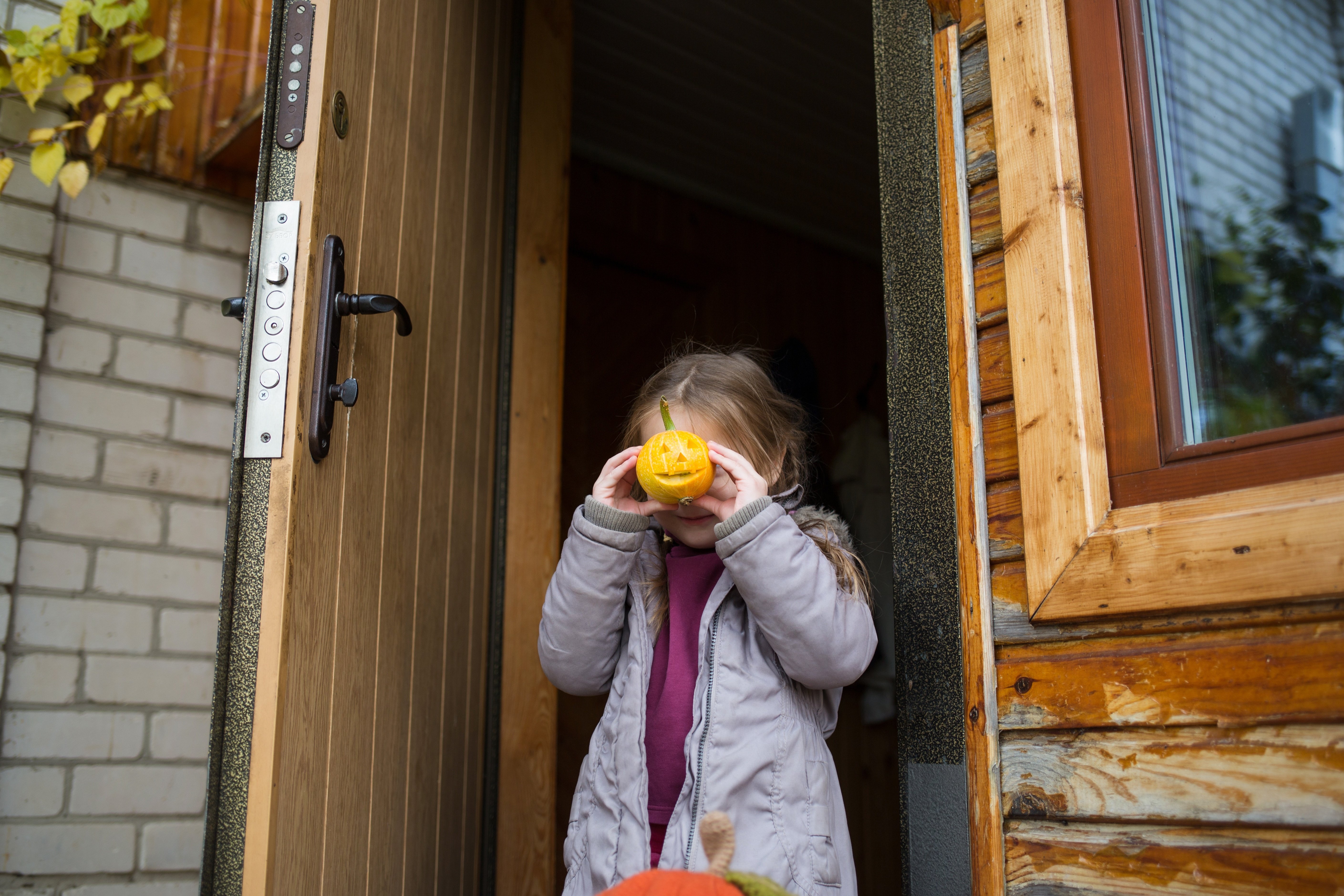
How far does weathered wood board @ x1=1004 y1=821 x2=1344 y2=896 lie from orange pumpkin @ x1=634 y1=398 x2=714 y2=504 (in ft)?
2.10

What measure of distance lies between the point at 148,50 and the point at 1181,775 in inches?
111

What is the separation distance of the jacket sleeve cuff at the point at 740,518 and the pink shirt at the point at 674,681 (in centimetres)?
20

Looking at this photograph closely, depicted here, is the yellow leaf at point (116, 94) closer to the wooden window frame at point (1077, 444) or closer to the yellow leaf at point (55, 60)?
the yellow leaf at point (55, 60)

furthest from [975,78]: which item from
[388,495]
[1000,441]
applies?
[388,495]

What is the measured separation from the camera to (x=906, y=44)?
163 cm

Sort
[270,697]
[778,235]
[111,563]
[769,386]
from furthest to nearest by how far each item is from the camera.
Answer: [778,235], [111,563], [769,386], [270,697]

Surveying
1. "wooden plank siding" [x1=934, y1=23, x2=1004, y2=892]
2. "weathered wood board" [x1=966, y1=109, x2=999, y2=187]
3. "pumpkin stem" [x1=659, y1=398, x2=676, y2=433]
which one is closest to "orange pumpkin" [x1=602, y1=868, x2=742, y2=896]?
"wooden plank siding" [x1=934, y1=23, x2=1004, y2=892]

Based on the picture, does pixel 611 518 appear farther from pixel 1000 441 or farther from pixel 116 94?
pixel 116 94

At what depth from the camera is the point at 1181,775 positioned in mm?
1159

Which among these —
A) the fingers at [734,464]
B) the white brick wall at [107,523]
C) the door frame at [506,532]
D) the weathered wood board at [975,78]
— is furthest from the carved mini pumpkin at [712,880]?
the white brick wall at [107,523]

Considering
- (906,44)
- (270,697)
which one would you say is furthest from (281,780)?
(906,44)

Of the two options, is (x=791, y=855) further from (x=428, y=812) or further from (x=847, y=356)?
(x=847, y=356)

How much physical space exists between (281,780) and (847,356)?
393 cm

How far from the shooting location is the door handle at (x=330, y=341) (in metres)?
1.37
